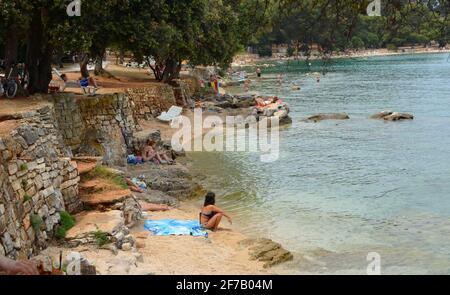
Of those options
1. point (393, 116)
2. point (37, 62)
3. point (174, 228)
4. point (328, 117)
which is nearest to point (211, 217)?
point (174, 228)

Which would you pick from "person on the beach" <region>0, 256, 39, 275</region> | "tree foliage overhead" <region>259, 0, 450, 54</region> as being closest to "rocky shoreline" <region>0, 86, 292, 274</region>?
"person on the beach" <region>0, 256, 39, 275</region>

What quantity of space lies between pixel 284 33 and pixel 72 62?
40360mm

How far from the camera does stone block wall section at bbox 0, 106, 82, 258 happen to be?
9.31 meters

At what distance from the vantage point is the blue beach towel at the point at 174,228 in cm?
1379

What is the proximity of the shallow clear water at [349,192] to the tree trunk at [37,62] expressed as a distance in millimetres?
6691

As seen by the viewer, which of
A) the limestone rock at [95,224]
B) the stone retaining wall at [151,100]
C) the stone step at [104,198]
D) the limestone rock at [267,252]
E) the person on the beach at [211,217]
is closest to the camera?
the limestone rock at [95,224]

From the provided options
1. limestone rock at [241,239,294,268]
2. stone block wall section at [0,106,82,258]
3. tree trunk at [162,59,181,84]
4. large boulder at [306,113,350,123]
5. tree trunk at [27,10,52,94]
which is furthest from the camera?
tree trunk at [162,59,181,84]

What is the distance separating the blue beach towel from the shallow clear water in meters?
1.64

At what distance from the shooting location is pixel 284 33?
868 cm

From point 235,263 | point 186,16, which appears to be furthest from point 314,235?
point 186,16

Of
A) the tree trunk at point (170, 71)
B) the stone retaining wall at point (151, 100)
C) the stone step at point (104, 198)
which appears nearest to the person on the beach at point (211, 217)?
the stone step at point (104, 198)

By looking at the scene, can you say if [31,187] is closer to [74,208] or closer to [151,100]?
[74,208]

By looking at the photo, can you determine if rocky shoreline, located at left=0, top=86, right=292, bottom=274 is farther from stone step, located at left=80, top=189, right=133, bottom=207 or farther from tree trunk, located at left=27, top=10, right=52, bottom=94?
tree trunk, located at left=27, top=10, right=52, bottom=94

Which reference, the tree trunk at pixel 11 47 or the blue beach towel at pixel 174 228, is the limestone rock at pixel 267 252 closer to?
the blue beach towel at pixel 174 228
